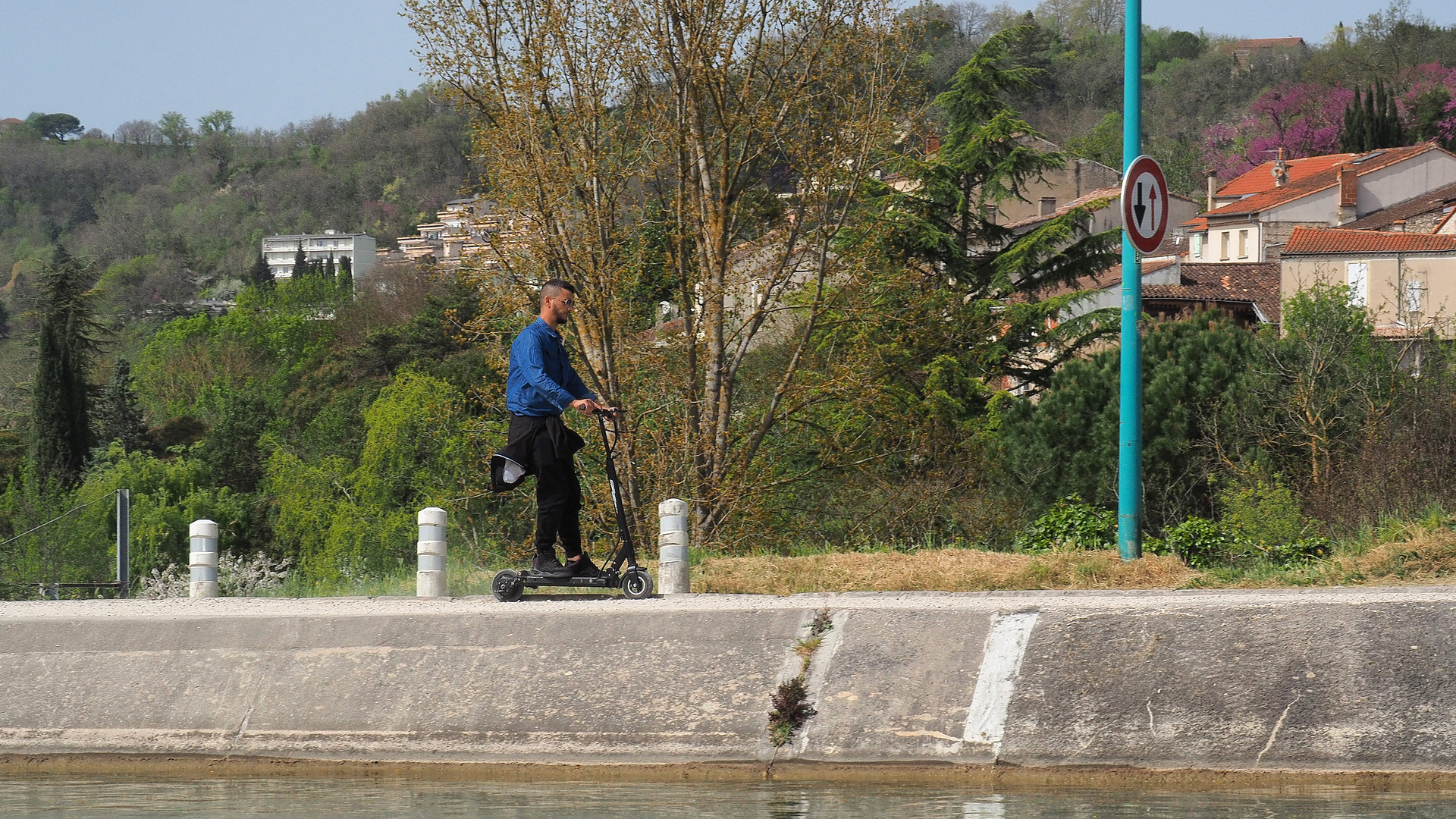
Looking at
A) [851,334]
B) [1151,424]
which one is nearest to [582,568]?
[851,334]

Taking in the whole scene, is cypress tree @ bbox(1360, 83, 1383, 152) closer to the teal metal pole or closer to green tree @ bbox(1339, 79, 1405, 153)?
green tree @ bbox(1339, 79, 1405, 153)

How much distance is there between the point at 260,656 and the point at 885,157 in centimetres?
1383

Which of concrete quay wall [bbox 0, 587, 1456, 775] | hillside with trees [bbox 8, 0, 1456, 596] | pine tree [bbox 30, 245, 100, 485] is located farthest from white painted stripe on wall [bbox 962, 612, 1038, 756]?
pine tree [bbox 30, 245, 100, 485]

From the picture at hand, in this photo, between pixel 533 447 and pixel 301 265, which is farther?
pixel 301 265

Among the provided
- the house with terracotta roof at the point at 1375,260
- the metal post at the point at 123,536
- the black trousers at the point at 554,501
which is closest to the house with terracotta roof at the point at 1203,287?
the house with terracotta roof at the point at 1375,260

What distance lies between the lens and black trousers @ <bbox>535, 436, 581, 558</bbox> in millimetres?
8930

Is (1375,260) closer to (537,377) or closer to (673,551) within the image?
(673,551)

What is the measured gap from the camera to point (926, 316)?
21.6 meters

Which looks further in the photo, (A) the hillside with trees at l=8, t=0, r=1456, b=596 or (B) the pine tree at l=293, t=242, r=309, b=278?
(B) the pine tree at l=293, t=242, r=309, b=278

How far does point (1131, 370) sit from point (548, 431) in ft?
12.9

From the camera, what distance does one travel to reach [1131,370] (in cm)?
995

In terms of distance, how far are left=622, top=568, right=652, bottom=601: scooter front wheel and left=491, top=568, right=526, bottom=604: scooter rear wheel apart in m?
0.63

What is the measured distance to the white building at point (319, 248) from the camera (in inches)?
6324

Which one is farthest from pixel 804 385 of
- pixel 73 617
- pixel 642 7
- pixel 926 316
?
pixel 73 617
